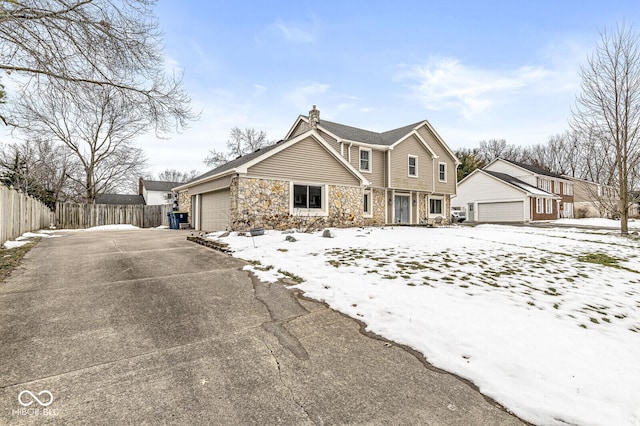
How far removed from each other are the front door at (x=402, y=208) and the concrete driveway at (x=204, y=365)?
51.7ft

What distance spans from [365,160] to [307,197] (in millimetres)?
6134

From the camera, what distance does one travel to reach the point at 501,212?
2762 cm

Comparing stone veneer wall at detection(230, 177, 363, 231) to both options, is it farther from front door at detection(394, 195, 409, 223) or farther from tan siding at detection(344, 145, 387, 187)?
front door at detection(394, 195, 409, 223)

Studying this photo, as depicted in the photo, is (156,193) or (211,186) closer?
(211,186)

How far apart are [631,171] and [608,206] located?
7.46 feet

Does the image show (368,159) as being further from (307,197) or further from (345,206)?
(307,197)

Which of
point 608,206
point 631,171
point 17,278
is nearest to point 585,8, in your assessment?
point 631,171

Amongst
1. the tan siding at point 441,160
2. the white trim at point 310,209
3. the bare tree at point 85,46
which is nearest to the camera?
the bare tree at point 85,46

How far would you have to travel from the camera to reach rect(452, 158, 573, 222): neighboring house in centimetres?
2633

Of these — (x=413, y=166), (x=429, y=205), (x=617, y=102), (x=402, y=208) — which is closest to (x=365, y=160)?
(x=413, y=166)

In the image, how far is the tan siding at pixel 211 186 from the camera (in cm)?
1198

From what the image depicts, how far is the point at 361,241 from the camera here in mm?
8922

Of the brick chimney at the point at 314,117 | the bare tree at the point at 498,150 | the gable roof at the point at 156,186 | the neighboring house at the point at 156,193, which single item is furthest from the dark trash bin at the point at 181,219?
the bare tree at the point at 498,150

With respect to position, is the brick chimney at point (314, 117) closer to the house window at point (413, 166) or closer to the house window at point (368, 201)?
the house window at point (368, 201)
